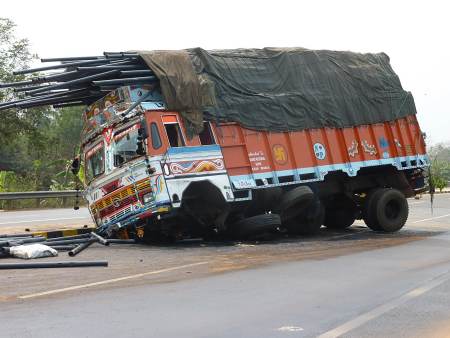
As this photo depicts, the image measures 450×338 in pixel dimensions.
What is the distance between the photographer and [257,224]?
43.0ft

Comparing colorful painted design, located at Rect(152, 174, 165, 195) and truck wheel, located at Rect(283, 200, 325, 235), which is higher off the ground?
colorful painted design, located at Rect(152, 174, 165, 195)

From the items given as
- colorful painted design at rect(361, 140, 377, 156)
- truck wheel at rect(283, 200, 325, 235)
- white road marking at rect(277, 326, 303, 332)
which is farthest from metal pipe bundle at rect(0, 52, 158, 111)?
white road marking at rect(277, 326, 303, 332)

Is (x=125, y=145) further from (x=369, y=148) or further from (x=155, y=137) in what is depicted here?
(x=369, y=148)

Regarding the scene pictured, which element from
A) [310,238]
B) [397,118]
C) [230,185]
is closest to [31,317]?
[230,185]

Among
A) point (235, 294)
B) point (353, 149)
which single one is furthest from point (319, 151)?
point (235, 294)

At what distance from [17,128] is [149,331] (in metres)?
27.1

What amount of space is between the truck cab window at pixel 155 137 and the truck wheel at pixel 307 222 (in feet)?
13.0

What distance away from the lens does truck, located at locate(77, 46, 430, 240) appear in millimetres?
12102

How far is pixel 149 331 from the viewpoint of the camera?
19.2 feet

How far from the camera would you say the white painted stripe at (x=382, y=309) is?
610cm

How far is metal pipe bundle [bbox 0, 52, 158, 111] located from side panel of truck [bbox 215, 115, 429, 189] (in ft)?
6.40

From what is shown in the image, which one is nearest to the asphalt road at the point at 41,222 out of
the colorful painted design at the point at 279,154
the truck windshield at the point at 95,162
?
Result: the truck windshield at the point at 95,162

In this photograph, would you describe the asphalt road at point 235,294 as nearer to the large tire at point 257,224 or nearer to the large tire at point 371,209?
the large tire at point 257,224

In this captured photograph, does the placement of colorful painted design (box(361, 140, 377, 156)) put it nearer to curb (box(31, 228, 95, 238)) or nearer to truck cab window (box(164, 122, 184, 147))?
truck cab window (box(164, 122, 184, 147))
